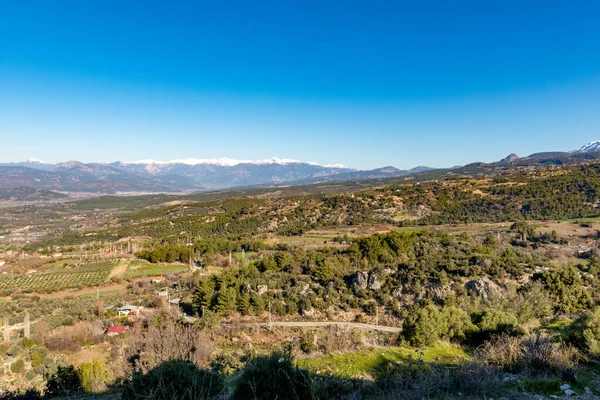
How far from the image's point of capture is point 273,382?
5.14m

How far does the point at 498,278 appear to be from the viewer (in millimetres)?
22562

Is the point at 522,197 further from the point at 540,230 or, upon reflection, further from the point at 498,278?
the point at 498,278

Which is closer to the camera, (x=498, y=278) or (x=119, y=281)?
(x=498, y=278)

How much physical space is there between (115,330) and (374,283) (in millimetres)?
18237

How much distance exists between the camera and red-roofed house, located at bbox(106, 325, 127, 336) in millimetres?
20391

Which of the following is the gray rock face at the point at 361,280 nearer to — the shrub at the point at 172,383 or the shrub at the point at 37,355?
the shrub at the point at 37,355

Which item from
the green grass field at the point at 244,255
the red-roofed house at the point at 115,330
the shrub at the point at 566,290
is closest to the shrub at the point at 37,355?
the red-roofed house at the point at 115,330

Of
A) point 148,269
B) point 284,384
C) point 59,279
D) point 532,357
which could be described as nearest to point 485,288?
point 532,357

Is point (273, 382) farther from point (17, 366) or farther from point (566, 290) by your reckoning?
point (566, 290)

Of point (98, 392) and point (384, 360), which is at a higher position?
point (384, 360)

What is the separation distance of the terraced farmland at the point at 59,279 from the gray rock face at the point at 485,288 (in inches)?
1516

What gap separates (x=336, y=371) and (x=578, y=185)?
66.9 metres

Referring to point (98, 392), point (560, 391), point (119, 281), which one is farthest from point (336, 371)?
point (119, 281)

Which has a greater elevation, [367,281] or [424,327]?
[424,327]
